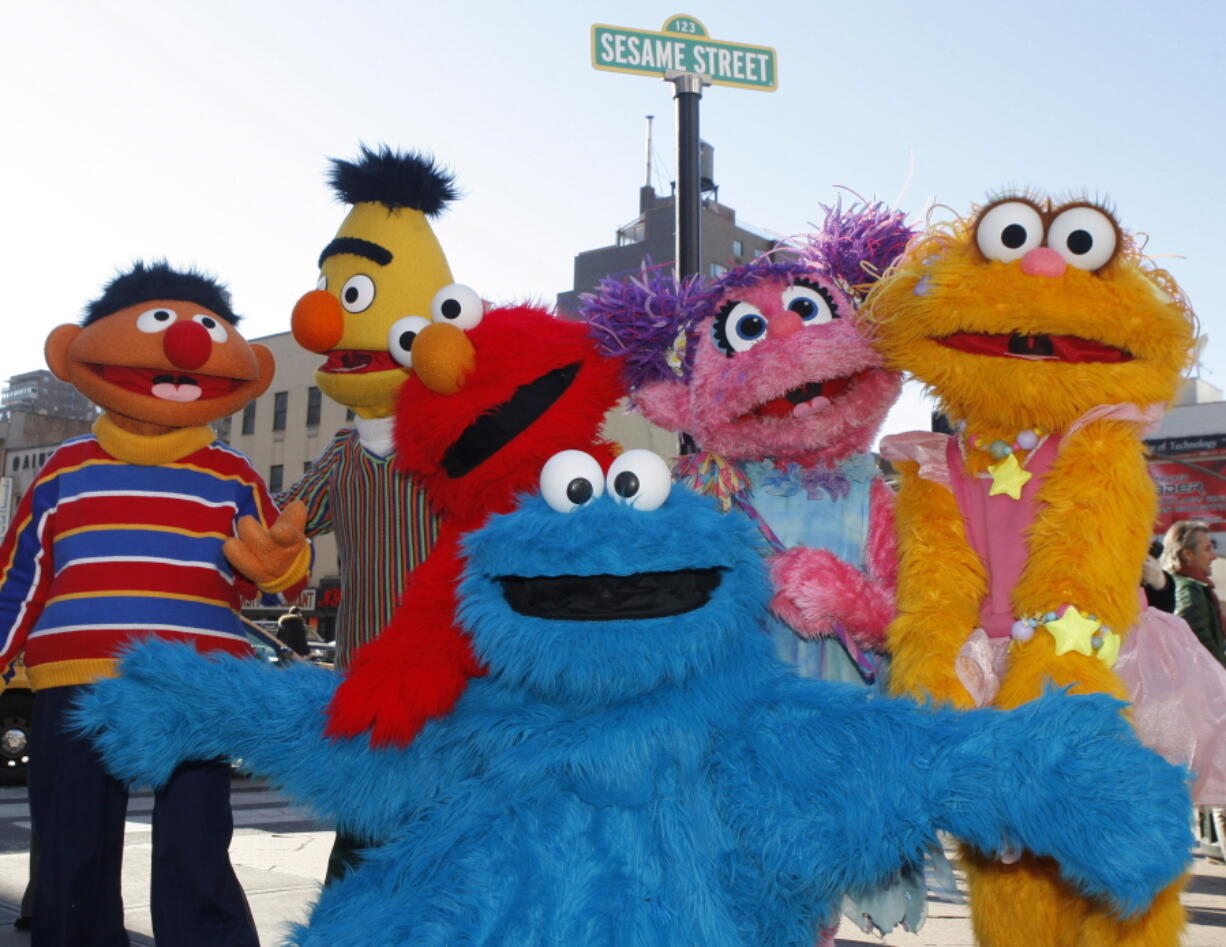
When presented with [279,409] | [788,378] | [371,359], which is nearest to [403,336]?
[371,359]

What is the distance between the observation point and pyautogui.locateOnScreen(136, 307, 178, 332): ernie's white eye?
3260mm

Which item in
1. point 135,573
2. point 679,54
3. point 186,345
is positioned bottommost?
point 135,573

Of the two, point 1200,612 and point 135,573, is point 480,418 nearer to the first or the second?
point 135,573

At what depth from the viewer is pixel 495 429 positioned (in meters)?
2.75

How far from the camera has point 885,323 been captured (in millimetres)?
2895

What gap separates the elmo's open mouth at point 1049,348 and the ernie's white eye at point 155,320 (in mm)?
2154

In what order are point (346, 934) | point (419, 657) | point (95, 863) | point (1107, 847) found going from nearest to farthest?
point (1107, 847)
point (346, 934)
point (419, 657)
point (95, 863)

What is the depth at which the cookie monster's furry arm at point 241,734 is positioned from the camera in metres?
2.35

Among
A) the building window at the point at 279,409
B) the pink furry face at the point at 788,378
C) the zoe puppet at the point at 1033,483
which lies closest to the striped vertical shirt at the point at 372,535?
the pink furry face at the point at 788,378

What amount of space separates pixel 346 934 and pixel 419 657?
520 mm

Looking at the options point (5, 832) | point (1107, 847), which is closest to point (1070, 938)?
point (1107, 847)

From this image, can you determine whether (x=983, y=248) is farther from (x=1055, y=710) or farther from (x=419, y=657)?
(x=419, y=657)

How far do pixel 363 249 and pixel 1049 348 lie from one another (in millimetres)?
1975

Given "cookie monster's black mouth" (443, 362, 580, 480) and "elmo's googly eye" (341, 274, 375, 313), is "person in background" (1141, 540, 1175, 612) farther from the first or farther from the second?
"elmo's googly eye" (341, 274, 375, 313)
